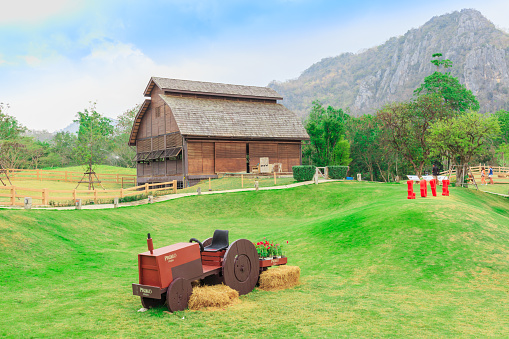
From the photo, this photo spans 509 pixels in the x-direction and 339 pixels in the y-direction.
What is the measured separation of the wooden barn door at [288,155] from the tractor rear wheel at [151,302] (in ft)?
111

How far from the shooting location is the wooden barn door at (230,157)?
1506 inches

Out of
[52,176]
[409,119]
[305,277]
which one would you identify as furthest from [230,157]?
[305,277]

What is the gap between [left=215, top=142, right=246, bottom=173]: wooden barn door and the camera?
3825 cm

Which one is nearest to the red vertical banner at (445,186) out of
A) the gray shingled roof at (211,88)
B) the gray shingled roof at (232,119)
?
the gray shingled roof at (232,119)

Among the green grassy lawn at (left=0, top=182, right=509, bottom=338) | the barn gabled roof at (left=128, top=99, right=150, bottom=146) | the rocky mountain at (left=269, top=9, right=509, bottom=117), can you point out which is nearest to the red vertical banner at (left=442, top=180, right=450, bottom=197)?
the green grassy lawn at (left=0, top=182, right=509, bottom=338)

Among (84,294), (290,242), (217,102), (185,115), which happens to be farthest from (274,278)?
(217,102)

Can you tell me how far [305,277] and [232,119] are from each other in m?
29.3

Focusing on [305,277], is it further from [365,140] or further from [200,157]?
[365,140]

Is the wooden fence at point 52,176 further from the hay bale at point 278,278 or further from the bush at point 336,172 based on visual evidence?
the hay bale at point 278,278

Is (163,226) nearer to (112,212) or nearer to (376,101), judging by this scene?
(112,212)

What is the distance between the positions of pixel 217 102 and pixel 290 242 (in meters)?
27.6

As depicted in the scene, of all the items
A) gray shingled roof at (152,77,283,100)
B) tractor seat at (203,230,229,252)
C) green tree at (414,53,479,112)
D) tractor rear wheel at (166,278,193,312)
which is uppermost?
green tree at (414,53,479,112)

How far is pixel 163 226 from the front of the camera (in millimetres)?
21594

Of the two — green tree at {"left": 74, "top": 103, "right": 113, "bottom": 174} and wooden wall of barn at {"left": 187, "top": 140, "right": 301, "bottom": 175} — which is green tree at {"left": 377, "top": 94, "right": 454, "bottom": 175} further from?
green tree at {"left": 74, "top": 103, "right": 113, "bottom": 174}
